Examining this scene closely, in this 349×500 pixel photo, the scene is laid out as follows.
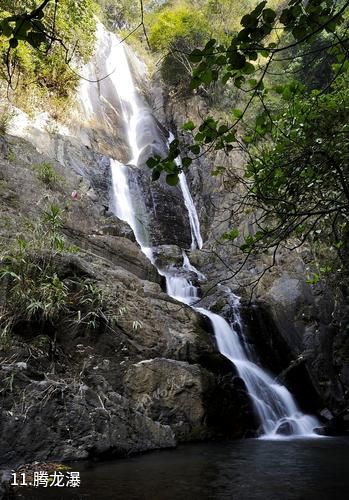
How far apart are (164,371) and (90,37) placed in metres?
14.4

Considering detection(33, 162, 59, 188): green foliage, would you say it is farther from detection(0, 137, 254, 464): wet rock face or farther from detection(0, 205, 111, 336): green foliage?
detection(0, 205, 111, 336): green foliage

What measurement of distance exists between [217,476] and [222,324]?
5306mm

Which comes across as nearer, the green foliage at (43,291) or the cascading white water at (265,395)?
the green foliage at (43,291)

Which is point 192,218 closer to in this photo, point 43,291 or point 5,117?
point 5,117

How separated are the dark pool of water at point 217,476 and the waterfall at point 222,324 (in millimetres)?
1782

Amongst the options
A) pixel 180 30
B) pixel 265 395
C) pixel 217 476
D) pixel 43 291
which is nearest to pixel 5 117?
pixel 43 291

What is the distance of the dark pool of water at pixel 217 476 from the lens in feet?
12.5

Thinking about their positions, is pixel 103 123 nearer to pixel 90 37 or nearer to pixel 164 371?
pixel 90 37

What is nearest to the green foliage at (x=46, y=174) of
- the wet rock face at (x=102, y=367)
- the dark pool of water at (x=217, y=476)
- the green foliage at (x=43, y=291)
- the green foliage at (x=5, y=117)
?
the wet rock face at (x=102, y=367)

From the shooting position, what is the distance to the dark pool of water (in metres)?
3.80

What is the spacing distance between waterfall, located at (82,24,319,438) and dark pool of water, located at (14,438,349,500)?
1.78 metres

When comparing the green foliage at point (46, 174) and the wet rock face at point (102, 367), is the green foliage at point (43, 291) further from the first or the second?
the green foliage at point (46, 174)

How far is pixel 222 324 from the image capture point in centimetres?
973

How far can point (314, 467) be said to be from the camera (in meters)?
5.01
